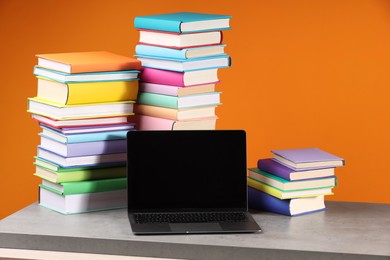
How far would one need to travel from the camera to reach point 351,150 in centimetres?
395

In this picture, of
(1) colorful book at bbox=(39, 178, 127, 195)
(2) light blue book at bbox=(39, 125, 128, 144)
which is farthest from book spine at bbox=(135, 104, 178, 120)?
(1) colorful book at bbox=(39, 178, 127, 195)

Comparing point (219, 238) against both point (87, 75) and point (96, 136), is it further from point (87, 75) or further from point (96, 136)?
point (87, 75)

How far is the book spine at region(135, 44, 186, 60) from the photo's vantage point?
109 inches

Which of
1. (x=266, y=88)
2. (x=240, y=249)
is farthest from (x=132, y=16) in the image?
(x=240, y=249)

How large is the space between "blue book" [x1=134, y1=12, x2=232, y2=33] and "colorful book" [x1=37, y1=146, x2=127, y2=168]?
408 mm

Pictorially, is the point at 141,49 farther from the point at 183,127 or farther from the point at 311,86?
the point at 311,86

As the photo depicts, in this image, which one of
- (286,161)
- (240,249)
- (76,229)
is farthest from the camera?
(286,161)

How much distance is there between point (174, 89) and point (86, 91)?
10.5 inches

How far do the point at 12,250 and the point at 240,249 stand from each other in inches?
24.5

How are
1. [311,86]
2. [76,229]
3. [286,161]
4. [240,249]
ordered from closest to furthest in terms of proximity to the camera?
[240,249], [76,229], [286,161], [311,86]

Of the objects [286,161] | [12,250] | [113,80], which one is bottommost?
[12,250]

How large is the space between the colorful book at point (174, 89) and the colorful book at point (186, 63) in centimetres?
6

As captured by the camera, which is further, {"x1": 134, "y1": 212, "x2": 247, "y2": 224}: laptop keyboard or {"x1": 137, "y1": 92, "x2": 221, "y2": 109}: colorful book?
{"x1": 137, "y1": 92, "x2": 221, "y2": 109}: colorful book

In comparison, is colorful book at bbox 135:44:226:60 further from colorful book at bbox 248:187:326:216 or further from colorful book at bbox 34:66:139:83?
colorful book at bbox 248:187:326:216
